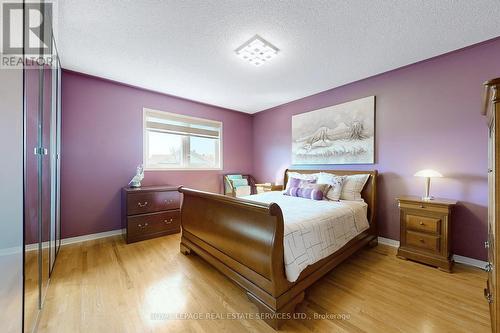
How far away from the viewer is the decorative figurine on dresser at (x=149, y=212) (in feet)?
9.78

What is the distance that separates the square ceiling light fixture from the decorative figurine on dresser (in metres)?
2.35

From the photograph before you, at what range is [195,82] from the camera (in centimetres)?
327

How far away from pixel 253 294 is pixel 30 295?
1.58 m

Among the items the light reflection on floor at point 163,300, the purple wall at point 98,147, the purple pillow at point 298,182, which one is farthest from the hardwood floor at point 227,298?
the purple pillow at point 298,182

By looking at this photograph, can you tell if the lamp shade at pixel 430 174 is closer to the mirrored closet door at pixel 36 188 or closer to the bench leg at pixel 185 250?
the bench leg at pixel 185 250

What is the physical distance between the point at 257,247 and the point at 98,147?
3051mm

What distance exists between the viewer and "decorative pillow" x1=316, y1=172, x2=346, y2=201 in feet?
9.56

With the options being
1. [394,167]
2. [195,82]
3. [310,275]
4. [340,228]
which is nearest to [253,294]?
[310,275]

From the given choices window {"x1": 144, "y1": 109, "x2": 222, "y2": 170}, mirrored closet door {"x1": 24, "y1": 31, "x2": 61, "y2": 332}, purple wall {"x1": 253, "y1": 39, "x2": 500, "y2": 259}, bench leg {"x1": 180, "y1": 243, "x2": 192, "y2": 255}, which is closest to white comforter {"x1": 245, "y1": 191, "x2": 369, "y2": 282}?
purple wall {"x1": 253, "y1": 39, "x2": 500, "y2": 259}

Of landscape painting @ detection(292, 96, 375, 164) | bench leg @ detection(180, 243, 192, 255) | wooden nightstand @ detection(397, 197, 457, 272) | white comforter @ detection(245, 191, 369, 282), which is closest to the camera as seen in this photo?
white comforter @ detection(245, 191, 369, 282)

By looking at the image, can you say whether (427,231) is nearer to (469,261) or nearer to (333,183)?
(469,261)

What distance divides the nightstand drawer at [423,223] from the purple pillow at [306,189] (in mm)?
1017

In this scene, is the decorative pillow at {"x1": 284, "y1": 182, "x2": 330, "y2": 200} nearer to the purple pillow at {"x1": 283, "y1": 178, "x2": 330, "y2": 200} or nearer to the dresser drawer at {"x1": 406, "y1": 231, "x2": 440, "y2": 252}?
the purple pillow at {"x1": 283, "y1": 178, "x2": 330, "y2": 200}

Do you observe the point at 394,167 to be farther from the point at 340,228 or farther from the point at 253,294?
the point at 253,294
